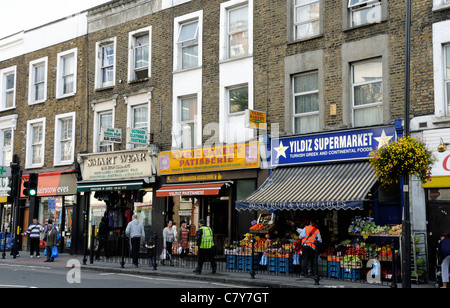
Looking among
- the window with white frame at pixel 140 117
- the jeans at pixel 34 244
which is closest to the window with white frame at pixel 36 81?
the window with white frame at pixel 140 117

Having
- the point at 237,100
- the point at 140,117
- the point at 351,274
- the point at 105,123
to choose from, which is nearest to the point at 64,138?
the point at 105,123

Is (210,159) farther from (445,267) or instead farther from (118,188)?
(445,267)

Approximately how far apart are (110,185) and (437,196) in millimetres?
13815

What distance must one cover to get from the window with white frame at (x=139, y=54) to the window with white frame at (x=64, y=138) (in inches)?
172

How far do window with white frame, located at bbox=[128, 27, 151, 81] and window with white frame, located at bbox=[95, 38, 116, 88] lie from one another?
4.51ft

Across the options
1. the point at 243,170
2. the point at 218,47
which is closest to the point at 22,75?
the point at 218,47

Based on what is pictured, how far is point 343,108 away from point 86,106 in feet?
43.9

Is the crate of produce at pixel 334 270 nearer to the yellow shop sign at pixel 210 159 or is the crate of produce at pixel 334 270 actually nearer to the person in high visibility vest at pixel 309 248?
the person in high visibility vest at pixel 309 248

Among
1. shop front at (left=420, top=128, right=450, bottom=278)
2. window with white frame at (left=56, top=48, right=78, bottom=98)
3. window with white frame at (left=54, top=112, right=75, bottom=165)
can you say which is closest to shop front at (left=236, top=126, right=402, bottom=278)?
→ shop front at (left=420, top=128, right=450, bottom=278)

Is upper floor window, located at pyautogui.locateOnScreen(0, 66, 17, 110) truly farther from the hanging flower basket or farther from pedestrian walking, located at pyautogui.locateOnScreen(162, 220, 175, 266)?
the hanging flower basket

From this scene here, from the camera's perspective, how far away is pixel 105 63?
2606 centimetres

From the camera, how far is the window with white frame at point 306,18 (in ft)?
62.3

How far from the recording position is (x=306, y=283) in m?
14.2

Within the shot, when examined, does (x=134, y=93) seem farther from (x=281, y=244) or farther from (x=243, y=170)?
(x=281, y=244)
